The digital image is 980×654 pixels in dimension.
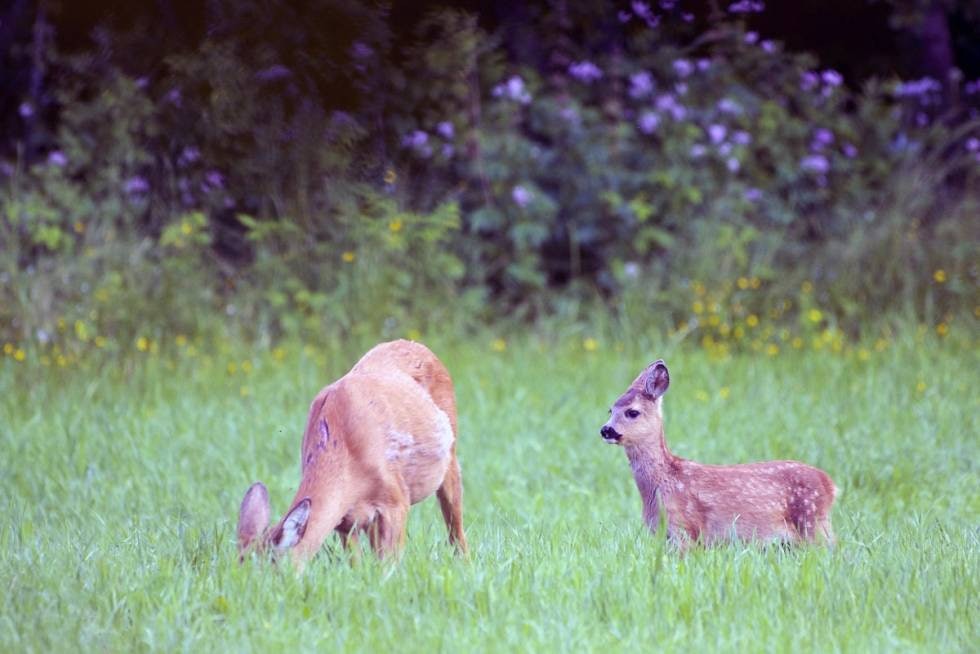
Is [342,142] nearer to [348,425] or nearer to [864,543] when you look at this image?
[348,425]

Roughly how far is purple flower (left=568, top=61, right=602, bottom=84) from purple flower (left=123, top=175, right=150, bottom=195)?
11.7 feet

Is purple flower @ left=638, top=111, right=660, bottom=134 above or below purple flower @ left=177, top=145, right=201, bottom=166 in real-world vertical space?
below

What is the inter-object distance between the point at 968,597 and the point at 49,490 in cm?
438

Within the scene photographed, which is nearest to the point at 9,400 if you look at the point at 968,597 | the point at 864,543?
the point at 864,543

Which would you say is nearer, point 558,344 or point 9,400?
point 9,400

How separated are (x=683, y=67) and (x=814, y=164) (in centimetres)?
143

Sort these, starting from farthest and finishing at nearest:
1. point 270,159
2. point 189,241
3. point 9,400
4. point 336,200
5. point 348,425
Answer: point 189,241
point 336,200
point 9,400
point 270,159
point 348,425

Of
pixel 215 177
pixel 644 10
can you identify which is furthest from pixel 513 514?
pixel 215 177

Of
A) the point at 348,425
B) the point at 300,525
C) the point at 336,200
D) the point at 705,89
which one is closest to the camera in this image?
the point at 300,525

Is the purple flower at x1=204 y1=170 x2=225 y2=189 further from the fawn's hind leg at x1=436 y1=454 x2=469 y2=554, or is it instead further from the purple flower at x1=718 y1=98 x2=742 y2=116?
the purple flower at x1=718 y1=98 x2=742 y2=116

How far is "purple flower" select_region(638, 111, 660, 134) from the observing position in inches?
468

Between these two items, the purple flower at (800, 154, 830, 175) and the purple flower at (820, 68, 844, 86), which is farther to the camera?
the purple flower at (800, 154, 830, 175)

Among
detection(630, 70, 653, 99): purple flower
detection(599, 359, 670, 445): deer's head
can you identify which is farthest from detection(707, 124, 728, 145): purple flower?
detection(599, 359, 670, 445): deer's head

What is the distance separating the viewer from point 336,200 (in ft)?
33.4
